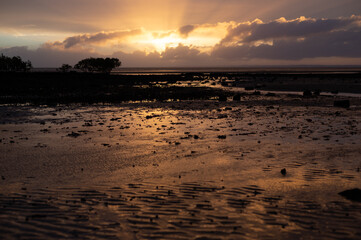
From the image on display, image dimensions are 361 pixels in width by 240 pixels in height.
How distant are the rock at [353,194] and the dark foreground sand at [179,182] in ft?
0.94

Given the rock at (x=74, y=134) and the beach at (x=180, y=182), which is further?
the rock at (x=74, y=134)

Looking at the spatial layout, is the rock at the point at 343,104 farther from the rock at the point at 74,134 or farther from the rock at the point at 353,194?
the rock at the point at 74,134

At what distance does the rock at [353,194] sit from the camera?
9.00m

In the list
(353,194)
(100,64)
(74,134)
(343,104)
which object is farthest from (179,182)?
(100,64)

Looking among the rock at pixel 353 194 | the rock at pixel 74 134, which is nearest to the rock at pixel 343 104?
the rock at pixel 353 194

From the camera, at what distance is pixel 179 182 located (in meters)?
10.6

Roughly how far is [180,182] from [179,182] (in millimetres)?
34

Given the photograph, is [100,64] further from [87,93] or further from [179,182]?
[179,182]

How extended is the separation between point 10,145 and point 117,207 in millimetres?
10255

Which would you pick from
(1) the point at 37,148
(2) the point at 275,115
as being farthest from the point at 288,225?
(2) the point at 275,115

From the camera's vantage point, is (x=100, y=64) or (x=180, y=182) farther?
(x=100, y=64)

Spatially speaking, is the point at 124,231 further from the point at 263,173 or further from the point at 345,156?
the point at 345,156

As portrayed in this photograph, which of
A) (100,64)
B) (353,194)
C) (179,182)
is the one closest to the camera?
(353,194)

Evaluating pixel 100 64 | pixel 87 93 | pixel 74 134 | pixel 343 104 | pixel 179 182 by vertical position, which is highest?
pixel 100 64
